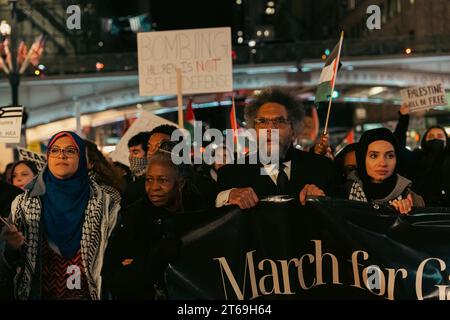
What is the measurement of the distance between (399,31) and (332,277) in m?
56.6

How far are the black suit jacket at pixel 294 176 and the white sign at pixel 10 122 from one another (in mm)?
3603

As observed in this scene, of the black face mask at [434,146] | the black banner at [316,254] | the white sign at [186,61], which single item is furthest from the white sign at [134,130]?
the black banner at [316,254]

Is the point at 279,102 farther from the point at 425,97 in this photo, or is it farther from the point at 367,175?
the point at 425,97

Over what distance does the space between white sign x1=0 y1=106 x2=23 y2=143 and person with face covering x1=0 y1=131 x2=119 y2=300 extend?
10.8 ft

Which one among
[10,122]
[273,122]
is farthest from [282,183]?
[10,122]

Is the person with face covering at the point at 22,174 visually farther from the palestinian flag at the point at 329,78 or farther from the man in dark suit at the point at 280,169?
the man in dark suit at the point at 280,169

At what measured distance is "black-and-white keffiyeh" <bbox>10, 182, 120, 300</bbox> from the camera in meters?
4.92

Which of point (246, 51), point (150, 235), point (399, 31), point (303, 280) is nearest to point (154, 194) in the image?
point (150, 235)

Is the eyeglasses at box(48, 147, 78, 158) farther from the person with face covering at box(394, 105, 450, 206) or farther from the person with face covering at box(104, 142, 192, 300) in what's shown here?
the person with face covering at box(394, 105, 450, 206)

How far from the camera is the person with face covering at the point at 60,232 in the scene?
4910 millimetres

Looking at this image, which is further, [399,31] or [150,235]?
[399,31]

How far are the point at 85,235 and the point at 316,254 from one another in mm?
1418

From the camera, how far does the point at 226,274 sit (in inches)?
186
